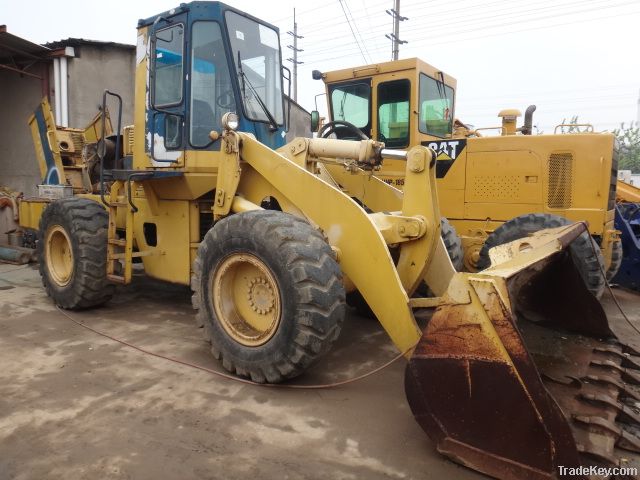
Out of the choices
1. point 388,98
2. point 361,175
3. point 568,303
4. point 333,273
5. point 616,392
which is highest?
point 388,98

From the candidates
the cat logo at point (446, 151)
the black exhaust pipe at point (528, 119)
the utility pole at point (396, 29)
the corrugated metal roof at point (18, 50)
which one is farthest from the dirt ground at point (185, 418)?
the utility pole at point (396, 29)

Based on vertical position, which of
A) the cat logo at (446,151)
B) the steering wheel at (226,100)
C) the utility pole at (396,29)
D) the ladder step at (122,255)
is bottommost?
the ladder step at (122,255)

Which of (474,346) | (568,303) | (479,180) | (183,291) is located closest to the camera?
(474,346)

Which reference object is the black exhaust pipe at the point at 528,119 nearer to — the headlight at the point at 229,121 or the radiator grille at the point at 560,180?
the radiator grille at the point at 560,180

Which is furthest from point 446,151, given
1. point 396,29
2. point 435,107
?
point 396,29

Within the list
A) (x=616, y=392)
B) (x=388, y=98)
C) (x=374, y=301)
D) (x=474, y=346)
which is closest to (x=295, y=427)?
(x=374, y=301)

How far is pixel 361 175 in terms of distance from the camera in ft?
15.9

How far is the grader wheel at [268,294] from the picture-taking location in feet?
10.1

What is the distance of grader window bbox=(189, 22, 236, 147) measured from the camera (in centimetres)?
447

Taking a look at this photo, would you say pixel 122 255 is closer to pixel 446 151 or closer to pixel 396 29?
pixel 446 151

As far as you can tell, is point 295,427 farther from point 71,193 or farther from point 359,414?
point 71,193

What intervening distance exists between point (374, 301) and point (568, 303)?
1.61 meters

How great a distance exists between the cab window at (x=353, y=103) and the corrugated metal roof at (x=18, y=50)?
6.84 m

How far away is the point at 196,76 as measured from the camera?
177 inches
